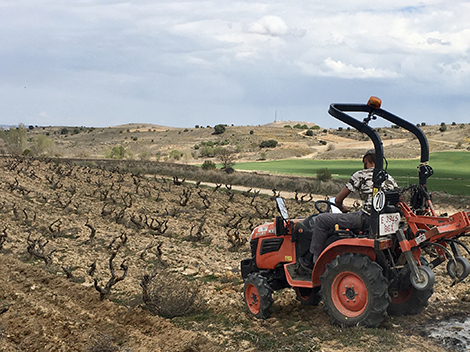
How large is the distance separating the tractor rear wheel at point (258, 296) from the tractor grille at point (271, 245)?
0.41 meters

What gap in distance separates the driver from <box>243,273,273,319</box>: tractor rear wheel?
0.88 m

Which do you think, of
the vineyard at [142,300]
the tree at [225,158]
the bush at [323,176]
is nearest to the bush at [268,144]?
the tree at [225,158]

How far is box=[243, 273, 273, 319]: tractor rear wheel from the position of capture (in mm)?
6617

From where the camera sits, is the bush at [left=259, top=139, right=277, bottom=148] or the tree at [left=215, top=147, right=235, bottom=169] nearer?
the tree at [left=215, top=147, right=235, bottom=169]

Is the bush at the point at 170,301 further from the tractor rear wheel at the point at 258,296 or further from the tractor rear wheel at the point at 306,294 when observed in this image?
the tractor rear wheel at the point at 306,294

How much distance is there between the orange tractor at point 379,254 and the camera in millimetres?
5324

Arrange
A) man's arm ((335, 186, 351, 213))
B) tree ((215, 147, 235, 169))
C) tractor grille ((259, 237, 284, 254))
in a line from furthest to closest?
1. tree ((215, 147, 235, 169))
2. tractor grille ((259, 237, 284, 254))
3. man's arm ((335, 186, 351, 213))

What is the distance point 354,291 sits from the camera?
5.73 metres

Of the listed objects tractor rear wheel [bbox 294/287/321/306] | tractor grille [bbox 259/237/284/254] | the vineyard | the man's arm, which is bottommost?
the vineyard

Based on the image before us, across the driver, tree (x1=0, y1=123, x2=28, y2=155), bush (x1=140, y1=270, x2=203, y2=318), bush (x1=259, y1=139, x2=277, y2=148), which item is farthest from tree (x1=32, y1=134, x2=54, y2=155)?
the driver

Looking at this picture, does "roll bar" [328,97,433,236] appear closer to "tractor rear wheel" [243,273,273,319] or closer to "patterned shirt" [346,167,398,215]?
"patterned shirt" [346,167,398,215]

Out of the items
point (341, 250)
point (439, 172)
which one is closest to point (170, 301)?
point (341, 250)

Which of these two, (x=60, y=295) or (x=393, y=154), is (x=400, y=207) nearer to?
(x=60, y=295)

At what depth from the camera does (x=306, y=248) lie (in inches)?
261
